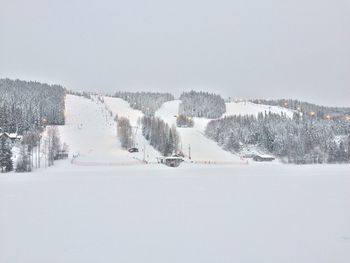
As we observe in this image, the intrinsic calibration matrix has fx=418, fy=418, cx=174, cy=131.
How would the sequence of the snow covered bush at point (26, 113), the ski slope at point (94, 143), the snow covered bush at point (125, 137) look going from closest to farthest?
the ski slope at point (94, 143) < the snow covered bush at point (26, 113) < the snow covered bush at point (125, 137)

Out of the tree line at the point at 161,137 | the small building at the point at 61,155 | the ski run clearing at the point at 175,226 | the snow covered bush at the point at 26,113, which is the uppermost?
the snow covered bush at the point at 26,113

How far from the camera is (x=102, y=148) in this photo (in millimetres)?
142500

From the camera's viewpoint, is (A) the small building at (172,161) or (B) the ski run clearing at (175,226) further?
(A) the small building at (172,161)

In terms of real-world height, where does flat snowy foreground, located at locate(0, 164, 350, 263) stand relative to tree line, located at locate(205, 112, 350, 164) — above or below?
below

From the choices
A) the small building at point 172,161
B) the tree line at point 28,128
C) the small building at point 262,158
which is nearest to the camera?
the tree line at point 28,128

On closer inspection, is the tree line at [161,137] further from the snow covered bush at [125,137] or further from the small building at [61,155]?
the small building at [61,155]

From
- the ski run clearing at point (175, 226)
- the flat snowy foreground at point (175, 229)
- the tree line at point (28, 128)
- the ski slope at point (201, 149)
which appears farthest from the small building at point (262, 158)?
the flat snowy foreground at point (175, 229)

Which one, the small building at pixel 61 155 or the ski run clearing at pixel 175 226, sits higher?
the small building at pixel 61 155

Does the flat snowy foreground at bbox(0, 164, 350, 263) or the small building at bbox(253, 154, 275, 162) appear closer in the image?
the flat snowy foreground at bbox(0, 164, 350, 263)

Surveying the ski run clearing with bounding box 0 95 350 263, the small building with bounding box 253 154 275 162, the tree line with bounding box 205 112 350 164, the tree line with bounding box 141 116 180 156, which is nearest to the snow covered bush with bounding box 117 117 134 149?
the tree line with bounding box 141 116 180 156

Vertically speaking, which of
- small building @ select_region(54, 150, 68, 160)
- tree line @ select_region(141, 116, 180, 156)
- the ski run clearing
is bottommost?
the ski run clearing

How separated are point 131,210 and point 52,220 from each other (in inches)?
237

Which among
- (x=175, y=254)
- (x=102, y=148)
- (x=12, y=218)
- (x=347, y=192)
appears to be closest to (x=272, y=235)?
(x=175, y=254)

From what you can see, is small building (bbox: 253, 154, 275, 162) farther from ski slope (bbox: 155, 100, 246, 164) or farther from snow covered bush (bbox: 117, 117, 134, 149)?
snow covered bush (bbox: 117, 117, 134, 149)
